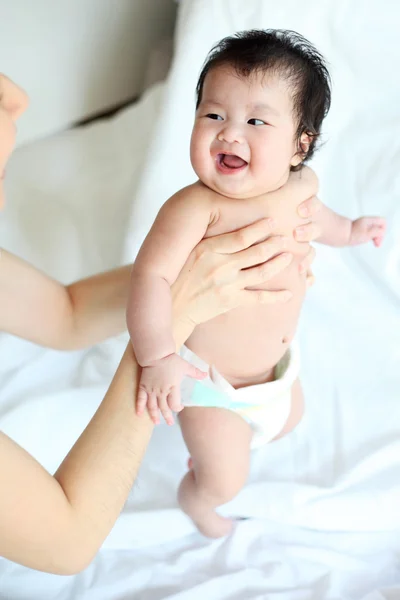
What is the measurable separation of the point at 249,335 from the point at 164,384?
0.18 metres

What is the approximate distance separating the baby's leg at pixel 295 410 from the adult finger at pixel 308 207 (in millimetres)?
320

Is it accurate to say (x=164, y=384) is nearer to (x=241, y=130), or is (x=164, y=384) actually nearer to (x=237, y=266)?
(x=237, y=266)

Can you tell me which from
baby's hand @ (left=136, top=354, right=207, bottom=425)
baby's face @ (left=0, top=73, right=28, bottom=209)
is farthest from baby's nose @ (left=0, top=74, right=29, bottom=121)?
baby's hand @ (left=136, top=354, right=207, bottom=425)

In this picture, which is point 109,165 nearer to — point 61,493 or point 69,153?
point 69,153

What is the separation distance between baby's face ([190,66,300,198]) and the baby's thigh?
1.14 ft

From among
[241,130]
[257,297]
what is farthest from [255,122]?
[257,297]

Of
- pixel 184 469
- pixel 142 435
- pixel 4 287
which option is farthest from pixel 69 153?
pixel 142 435

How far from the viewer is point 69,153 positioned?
5.05 ft

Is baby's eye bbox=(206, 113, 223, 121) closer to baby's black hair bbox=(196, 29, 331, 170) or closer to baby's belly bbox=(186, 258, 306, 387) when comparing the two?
baby's black hair bbox=(196, 29, 331, 170)

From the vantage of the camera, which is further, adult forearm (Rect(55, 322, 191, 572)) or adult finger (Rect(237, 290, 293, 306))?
adult finger (Rect(237, 290, 293, 306))

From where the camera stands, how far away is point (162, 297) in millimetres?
774

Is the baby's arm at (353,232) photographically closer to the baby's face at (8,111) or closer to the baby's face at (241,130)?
the baby's face at (241,130)

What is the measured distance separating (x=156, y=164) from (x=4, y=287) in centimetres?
46

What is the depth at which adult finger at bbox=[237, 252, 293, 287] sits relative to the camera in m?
0.84
